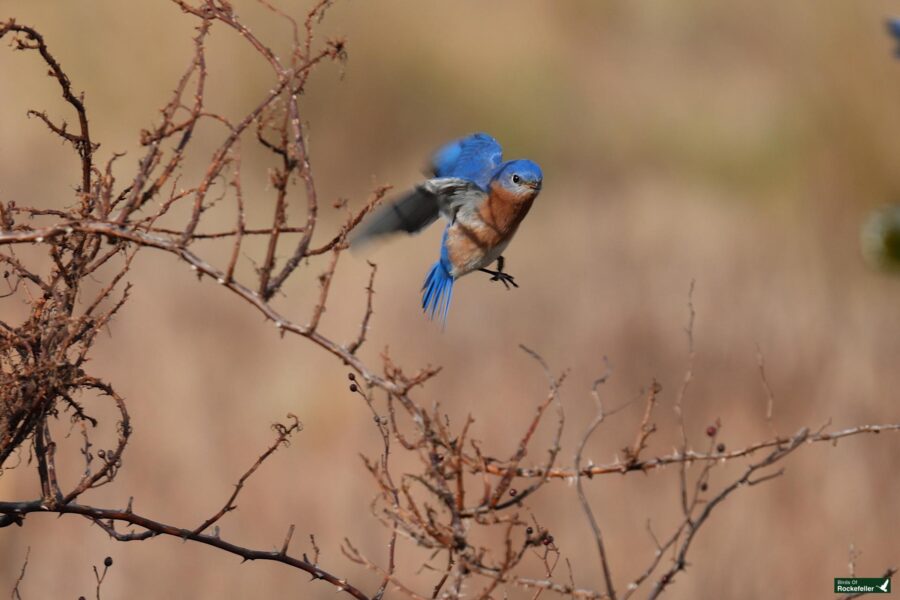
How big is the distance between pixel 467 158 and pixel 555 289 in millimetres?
4005

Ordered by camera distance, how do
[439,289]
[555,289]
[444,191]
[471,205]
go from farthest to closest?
[555,289] < [439,289] < [471,205] < [444,191]

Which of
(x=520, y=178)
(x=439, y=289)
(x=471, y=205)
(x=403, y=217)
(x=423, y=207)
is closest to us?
(x=403, y=217)

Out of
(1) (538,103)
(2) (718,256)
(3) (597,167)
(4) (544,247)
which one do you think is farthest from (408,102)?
(2) (718,256)

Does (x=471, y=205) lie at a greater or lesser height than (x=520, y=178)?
lesser

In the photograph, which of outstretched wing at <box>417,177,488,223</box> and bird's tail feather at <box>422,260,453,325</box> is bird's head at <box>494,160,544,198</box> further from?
bird's tail feather at <box>422,260,453,325</box>

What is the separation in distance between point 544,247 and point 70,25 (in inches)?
203

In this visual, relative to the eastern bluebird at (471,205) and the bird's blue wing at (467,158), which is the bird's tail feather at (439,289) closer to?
the eastern bluebird at (471,205)

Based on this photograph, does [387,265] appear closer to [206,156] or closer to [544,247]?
[544,247]

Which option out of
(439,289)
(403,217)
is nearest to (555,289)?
(439,289)

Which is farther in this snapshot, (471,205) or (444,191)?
(471,205)

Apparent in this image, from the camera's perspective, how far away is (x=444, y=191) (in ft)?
12.9

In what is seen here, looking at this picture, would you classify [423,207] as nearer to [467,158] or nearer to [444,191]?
[444,191]

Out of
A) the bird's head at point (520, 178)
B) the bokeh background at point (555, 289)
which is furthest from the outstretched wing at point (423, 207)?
the bokeh background at point (555, 289)

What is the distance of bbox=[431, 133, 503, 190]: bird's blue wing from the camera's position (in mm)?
4523
